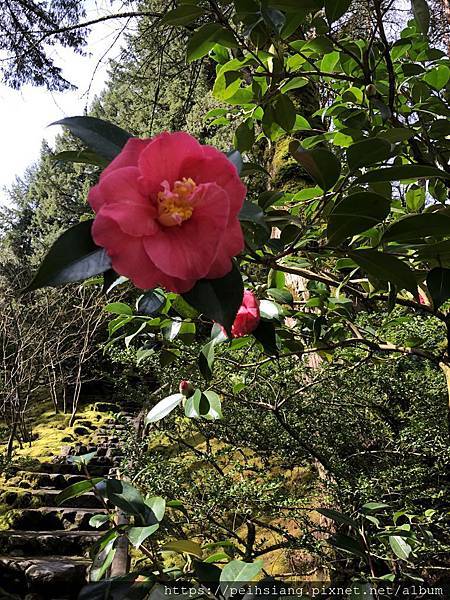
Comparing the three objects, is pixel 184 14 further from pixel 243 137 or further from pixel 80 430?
pixel 80 430


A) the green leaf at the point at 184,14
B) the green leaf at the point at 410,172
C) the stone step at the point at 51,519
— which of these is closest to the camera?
the green leaf at the point at 410,172

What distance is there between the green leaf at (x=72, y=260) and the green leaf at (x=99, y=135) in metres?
0.06

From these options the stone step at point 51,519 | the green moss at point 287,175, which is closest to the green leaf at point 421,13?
the green moss at point 287,175

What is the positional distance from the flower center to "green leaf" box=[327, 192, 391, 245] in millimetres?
147

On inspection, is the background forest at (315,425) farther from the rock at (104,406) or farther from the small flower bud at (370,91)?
the rock at (104,406)

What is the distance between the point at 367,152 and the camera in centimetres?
42

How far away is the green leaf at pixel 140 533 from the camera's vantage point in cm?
50

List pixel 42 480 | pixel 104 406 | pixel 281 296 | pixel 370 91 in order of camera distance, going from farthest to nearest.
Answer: pixel 104 406
pixel 42 480
pixel 281 296
pixel 370 91

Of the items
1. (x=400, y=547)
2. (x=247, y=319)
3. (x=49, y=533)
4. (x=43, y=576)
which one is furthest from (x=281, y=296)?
(x=49, y=533)

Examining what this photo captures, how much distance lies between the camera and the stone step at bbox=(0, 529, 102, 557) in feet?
12.0

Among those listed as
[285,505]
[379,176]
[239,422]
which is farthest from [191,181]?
[239,422]

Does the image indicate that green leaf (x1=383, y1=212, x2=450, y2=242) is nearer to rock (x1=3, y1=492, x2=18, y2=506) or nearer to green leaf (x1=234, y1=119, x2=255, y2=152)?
green leaf (x1=234, y1=119, x2=255, y2=152)

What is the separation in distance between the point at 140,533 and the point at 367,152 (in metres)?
0.43

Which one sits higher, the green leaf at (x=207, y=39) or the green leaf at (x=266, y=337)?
the green leaf at (x=207, y=39)
